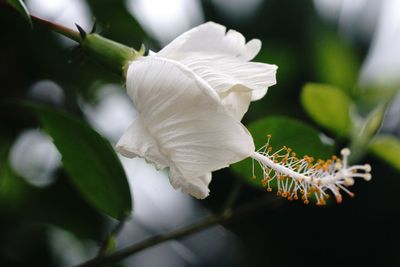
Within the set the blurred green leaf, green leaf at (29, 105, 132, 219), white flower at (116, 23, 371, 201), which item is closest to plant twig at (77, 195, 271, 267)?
green leaf at (29, 105, 132, 219)

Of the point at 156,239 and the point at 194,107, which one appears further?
the point at 156,239

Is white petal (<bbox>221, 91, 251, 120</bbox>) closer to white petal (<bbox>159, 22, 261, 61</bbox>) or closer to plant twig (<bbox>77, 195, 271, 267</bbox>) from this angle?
white petal (<bbox>159, 22, 261, 61</bbox>)

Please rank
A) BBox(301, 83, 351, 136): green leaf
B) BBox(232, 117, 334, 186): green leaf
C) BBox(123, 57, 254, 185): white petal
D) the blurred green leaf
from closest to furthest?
1. BBox(123, 57, 254, 185): white petal
2. BBox(232, 117, 334, 186): green leaf
3. BBox(301, 83, 351, 136): green leaf
4. the blurred green leaf

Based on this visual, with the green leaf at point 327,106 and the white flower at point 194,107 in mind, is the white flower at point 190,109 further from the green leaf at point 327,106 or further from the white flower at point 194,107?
the green leaf at point 327,106

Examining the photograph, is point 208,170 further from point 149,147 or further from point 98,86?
point 98,86

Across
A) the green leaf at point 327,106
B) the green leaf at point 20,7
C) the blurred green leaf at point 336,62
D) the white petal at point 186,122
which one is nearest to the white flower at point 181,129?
the white petal at point 186,122

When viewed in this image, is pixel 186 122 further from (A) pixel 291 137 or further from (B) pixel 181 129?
(A) pixel 291 137

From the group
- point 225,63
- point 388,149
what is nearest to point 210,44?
point 225,63
